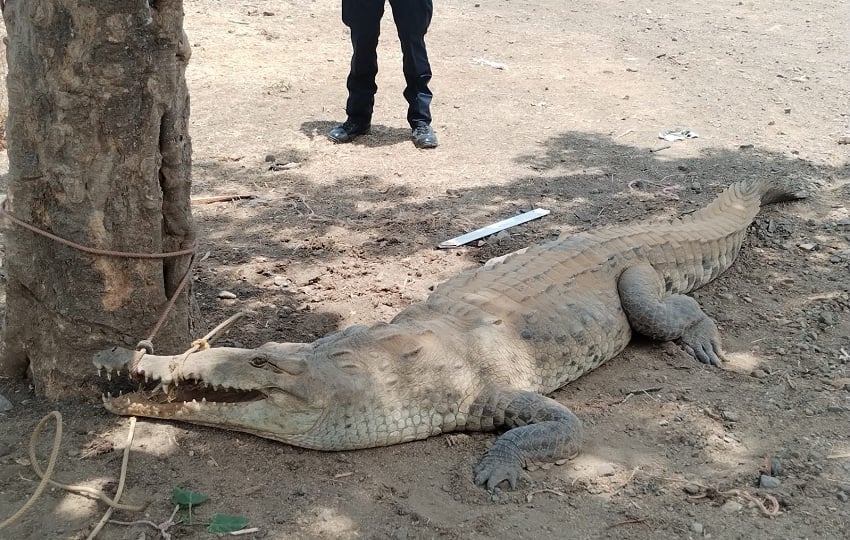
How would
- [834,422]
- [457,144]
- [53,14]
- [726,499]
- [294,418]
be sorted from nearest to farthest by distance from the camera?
[53,14], [726,499], [294,418], [834,422], [457,144]

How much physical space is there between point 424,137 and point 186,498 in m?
4.73

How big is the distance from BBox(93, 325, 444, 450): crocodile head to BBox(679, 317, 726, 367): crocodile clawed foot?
1.73 m

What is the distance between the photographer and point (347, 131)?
722 cm

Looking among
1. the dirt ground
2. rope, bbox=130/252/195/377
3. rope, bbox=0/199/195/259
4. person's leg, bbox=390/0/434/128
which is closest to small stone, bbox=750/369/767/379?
the dirt ground

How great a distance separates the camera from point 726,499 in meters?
3.05

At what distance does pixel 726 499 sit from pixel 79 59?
9.41 ft

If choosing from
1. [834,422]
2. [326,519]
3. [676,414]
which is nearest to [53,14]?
[326,519]

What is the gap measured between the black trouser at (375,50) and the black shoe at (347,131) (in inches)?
2.1

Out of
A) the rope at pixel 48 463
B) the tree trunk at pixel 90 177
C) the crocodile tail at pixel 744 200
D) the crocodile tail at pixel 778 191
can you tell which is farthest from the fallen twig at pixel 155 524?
the crocodile tail at pixel 778 191

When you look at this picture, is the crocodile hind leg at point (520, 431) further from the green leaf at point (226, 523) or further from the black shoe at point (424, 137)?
the black shoe at point (424, 137)

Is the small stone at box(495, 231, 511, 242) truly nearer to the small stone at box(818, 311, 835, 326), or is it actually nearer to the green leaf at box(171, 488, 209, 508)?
the small stone at box(818, 311, 835, 326)

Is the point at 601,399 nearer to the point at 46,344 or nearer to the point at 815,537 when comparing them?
the point at 815,537

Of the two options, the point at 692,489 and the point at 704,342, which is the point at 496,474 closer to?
the point at 692,489

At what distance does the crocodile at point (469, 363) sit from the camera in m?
3.25
